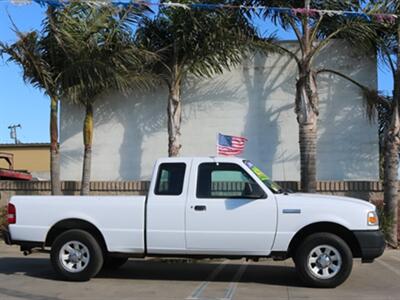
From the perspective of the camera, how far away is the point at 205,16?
1391 cm

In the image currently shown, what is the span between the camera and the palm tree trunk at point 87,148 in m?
15.1

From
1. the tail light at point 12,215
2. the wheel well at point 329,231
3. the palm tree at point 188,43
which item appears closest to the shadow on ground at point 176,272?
the wheel well at point 329,231

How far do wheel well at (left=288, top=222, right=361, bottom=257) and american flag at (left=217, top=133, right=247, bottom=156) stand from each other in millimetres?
5853

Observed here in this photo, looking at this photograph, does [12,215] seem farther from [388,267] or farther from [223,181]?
[388,267]

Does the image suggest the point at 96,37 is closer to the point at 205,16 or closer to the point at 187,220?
the point at 205,16

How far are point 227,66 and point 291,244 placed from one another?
735cm

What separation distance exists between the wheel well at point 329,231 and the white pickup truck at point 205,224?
15 millimetres

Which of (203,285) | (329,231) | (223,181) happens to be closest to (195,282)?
(203,285)

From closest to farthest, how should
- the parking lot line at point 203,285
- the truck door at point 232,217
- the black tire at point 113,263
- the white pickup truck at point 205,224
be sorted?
the parking lot line at point 203,285 < the white pickup truck at point 205,224 < the truck door at point 232,217 < the black tire at point 113,263

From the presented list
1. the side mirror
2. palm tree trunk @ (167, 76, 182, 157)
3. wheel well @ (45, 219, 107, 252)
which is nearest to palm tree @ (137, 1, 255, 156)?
palm tree trunk @ (167, 76, 182, 157)

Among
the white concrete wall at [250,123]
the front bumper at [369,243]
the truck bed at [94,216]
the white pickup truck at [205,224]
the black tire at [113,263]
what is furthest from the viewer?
the white concrete wall at [250,123]

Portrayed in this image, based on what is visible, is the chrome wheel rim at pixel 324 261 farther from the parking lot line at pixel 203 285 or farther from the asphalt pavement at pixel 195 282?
the parking lot line at pixel 203 285

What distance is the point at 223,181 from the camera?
9000mm

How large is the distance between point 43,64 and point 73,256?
659 centimetres
